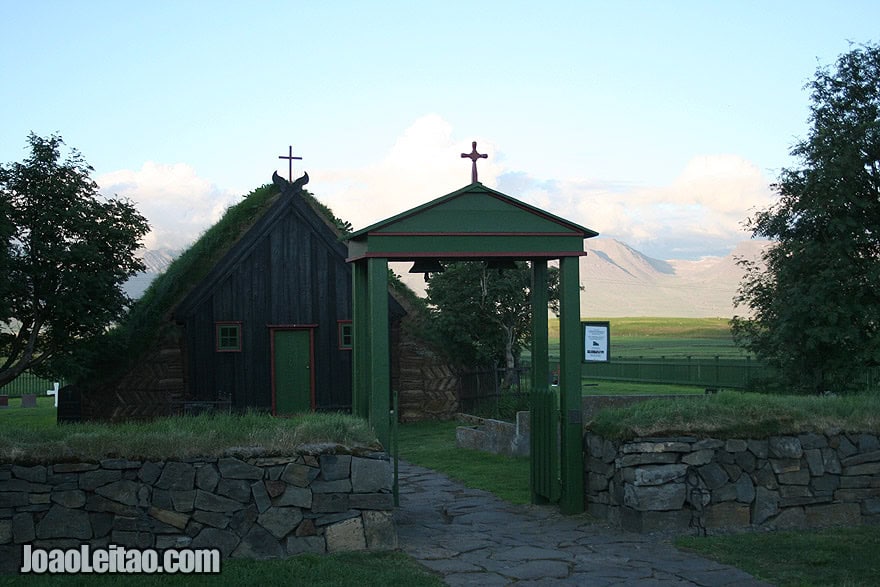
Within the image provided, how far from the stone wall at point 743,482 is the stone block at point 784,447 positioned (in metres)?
0.01

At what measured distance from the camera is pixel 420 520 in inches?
443

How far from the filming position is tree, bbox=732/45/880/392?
2020 cm

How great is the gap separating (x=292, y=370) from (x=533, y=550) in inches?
638

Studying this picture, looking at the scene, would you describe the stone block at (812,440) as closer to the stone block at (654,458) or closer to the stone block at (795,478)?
the stone block at (795,478)

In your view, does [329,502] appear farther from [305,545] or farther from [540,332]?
[540,332]

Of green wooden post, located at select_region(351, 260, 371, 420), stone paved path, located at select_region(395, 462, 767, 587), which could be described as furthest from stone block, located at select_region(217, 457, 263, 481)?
green wooden post, located at select_region(351, 260, 371, 420)

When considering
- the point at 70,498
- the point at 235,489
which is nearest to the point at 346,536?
the point at 235,489

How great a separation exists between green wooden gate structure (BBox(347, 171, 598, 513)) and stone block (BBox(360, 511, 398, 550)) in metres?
1.77

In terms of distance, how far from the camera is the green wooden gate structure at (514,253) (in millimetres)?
11258

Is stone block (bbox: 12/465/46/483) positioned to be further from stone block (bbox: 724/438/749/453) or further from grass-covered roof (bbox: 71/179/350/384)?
grass-covered roof (bbox: 71/179/350/384)

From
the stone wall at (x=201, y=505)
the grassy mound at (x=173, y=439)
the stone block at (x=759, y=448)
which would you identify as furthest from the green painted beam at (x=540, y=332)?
the stone wall at (x=201, y=505)

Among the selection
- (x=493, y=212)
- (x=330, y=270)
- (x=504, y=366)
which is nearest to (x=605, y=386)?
(x=504, y=366)

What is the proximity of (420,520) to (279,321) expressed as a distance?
14.4m

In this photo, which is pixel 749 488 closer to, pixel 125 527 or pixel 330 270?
pixel 125 527
